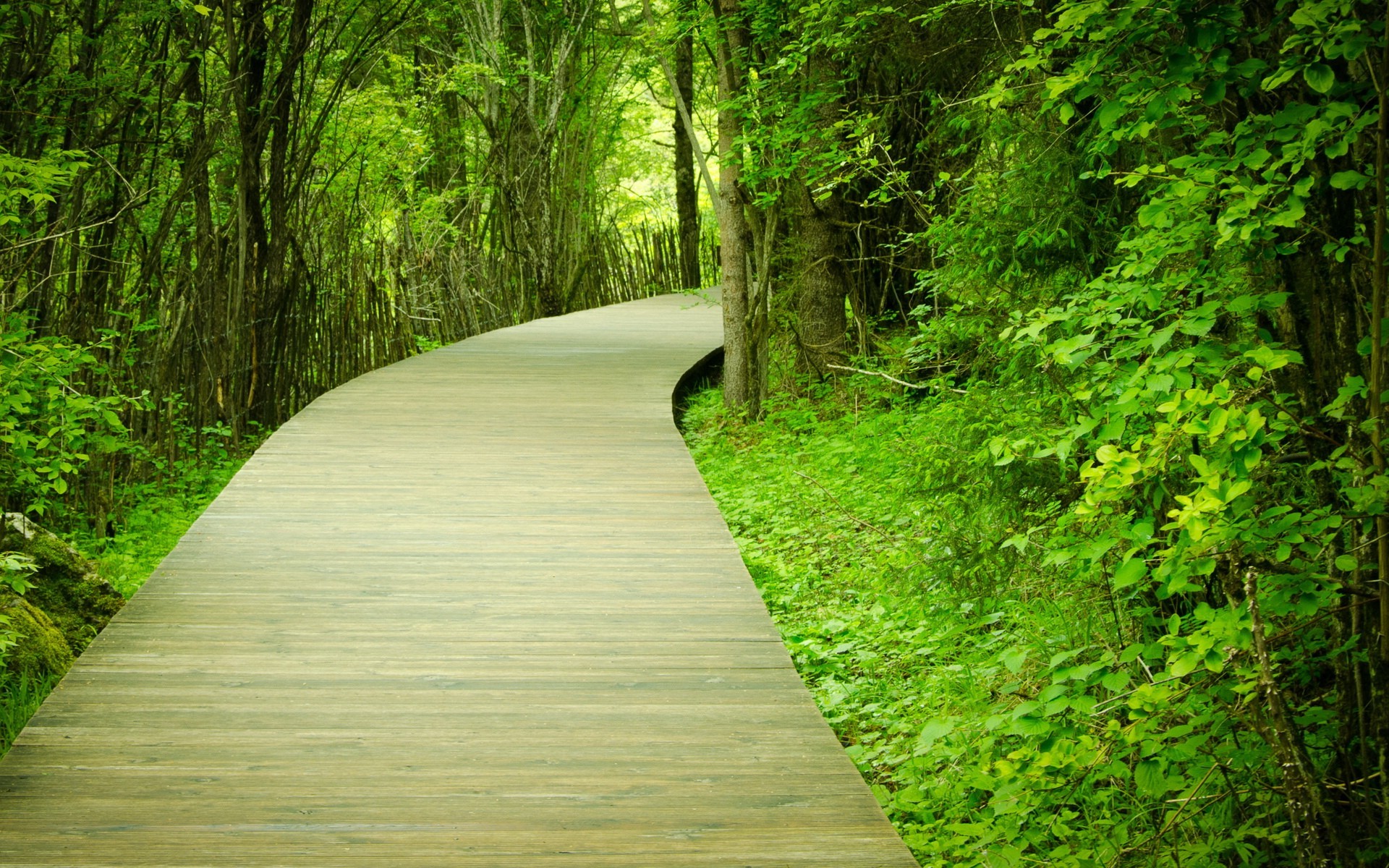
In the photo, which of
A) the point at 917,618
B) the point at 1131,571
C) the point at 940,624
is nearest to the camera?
the point at 1131,571

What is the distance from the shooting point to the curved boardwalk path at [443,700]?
2.34m

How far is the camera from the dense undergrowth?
2.35 m

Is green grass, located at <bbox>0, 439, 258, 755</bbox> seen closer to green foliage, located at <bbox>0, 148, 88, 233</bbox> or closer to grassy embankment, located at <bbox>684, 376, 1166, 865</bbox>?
green foliage, located at <bbox>0, 148, 88, 233</bbox>

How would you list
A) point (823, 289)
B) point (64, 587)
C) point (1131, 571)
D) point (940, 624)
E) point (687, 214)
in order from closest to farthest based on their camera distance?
point (1131, 571) → point (940, 624) → point (64, 587) → point (823, 289) → point (687, 214)

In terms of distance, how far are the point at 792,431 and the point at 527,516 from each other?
328cm

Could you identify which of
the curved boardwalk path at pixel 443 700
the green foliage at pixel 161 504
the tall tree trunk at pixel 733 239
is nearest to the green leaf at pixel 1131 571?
the curved boardwalk path at pixel 443 700

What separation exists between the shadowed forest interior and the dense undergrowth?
20 mm

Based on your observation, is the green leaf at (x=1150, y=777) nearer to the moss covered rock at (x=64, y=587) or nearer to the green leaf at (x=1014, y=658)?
the green leaf at (x=1014, y=658)

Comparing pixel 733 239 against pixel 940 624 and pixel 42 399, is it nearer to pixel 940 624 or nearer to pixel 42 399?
pixel 940 624

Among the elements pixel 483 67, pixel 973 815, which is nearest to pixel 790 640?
pixel 973 815

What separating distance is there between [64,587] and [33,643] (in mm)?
Answer: 597

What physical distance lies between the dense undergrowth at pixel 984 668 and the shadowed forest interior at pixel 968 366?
20mm

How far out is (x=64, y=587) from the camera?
453cm

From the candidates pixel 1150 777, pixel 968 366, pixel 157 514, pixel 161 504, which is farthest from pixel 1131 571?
pixel 161 504
